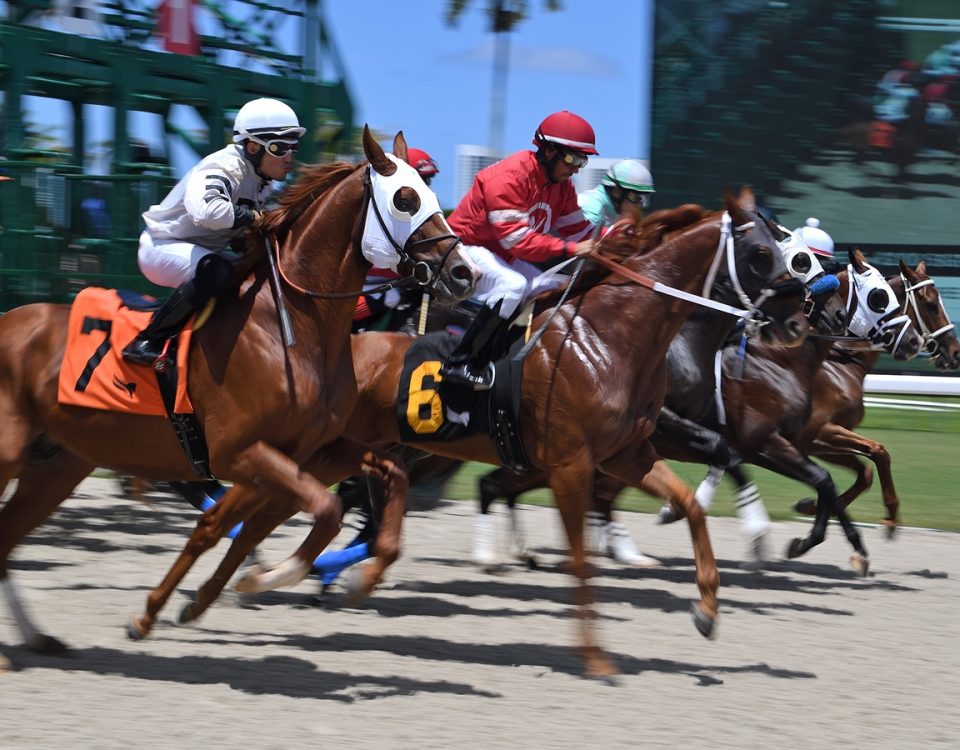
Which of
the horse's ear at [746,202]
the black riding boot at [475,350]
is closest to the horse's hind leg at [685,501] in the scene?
the black riding boot at [475,350]

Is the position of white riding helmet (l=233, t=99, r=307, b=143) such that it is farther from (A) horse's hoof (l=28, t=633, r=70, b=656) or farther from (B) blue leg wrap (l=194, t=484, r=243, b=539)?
(B) blue leg wrap (l=194, t=484, r=243, b=539)

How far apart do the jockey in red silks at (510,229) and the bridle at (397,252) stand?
3.04ft

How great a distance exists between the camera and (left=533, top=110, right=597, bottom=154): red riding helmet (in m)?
6.78

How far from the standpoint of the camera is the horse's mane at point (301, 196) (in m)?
5.95

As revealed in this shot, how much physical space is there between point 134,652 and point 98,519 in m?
4.06

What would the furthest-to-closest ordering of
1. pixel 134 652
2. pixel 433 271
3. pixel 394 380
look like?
pixel 394 380 < pixel 134 652 < pixel 433 271

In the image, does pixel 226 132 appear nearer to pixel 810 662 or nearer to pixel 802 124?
pixel 810 662

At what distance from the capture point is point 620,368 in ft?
21.1

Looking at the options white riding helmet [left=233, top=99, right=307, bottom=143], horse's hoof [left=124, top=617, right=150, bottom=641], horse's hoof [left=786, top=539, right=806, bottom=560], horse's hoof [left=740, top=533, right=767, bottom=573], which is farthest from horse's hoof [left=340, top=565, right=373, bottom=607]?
horse's hoof [left=786, top=539, right=806, bottom=560]

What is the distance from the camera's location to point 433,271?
18.4 feet

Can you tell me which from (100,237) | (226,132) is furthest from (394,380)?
(226,132)

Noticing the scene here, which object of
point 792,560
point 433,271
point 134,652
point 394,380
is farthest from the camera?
point 792,560

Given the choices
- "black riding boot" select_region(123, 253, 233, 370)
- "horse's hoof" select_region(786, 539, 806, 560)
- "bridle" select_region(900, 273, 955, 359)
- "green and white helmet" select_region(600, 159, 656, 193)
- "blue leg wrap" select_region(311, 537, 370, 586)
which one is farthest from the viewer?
"bridle" select_region(900, 273, 955, 359)

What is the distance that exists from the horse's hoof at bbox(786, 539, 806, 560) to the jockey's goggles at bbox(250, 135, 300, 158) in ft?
14.6
